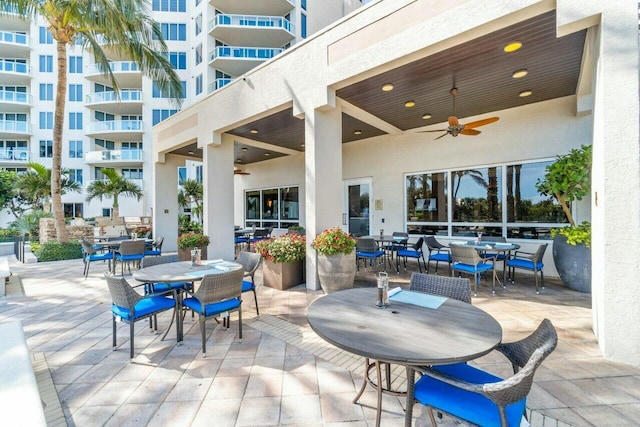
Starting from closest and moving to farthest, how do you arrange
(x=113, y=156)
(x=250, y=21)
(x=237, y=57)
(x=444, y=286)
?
(x=444, y=286), (x=250, y=21), (x=237, y=57), (x=113, y=156)

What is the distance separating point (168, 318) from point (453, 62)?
5455mm

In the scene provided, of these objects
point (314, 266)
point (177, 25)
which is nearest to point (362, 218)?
point (314, 266)

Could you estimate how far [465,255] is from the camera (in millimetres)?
4641

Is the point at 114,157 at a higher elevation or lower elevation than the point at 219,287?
higher

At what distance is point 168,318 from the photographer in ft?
12.5

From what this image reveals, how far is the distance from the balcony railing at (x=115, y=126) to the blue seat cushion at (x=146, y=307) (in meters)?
19.5

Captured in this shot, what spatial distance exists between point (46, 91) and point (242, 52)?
14499 millimetres

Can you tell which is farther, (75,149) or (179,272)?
(75,149)

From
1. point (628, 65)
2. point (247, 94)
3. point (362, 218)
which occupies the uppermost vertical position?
point (247, 94)

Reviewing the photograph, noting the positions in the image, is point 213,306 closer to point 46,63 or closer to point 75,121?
point 75,121

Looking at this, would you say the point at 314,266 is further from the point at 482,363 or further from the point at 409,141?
the point at 409,141

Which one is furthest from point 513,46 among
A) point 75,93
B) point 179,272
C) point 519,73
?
point 75,93

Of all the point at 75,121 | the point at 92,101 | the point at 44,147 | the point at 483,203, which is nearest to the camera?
the point at 483,203

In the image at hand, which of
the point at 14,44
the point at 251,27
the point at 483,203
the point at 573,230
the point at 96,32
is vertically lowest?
the point at 573,230
